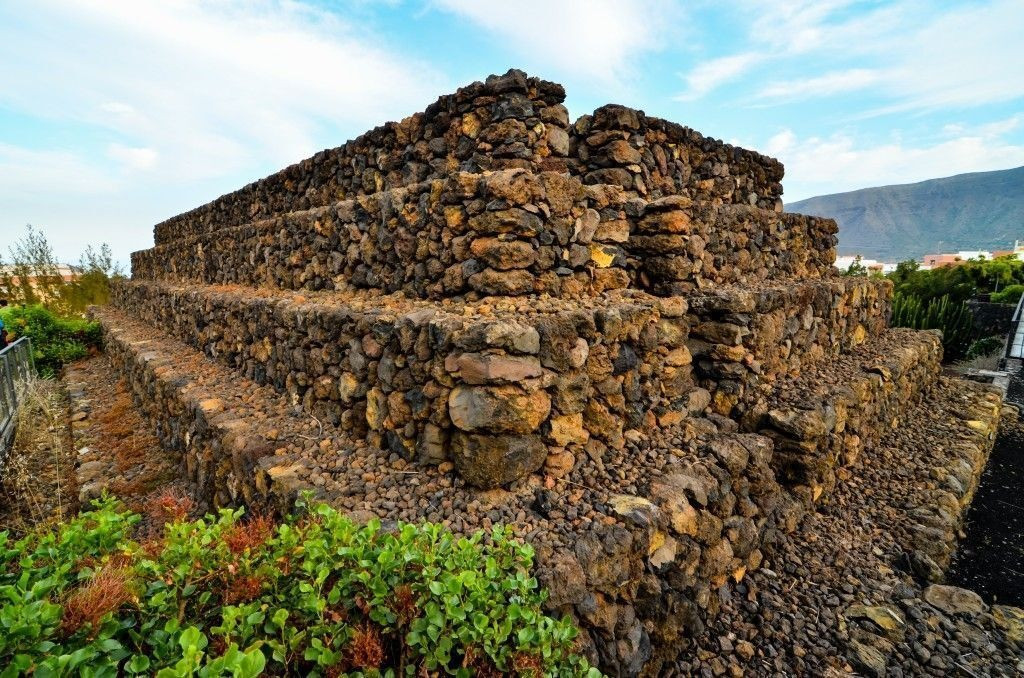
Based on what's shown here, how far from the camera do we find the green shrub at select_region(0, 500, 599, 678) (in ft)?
4.95

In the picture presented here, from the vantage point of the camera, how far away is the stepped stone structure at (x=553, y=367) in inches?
117

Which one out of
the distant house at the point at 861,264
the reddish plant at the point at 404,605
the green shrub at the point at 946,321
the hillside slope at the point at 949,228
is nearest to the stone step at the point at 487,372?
the reddish plant at the point at 404,605

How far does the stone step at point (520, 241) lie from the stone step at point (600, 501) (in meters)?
1.27

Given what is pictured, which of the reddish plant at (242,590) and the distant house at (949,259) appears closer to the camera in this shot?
the reddish plant at (242,590)

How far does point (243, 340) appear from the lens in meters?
5.74

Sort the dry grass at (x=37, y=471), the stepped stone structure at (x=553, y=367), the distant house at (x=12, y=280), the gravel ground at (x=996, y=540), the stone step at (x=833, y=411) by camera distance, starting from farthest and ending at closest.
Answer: the distant house at (x=12, y=280), the dry grass at (x=37, y=471), the stone step at (x=833, y=411), the gravel ground at (x=996, y=540), the stepped stone structure at (x=553, y=367)

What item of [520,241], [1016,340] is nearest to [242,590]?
[520,241]

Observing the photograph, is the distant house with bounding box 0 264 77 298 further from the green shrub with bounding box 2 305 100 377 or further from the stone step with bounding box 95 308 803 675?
the stone step with bounding box 95 308 803 675

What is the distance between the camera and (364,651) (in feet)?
5.45

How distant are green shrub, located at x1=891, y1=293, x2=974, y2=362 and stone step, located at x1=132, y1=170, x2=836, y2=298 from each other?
9.87 m

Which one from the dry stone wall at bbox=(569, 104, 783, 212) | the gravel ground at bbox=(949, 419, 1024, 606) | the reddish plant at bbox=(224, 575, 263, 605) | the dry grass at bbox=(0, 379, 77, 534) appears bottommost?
the gravel ground at bbox=(949, 419, 1024, 606)

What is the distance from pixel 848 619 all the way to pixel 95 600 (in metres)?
4.31

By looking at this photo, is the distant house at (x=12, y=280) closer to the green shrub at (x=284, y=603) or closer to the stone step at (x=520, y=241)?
the stone step at (x=520, y=241)

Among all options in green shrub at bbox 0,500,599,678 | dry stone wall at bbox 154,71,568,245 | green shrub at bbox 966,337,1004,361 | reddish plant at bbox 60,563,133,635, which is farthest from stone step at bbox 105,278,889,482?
green shrub at bbox 966,337,1004,361
